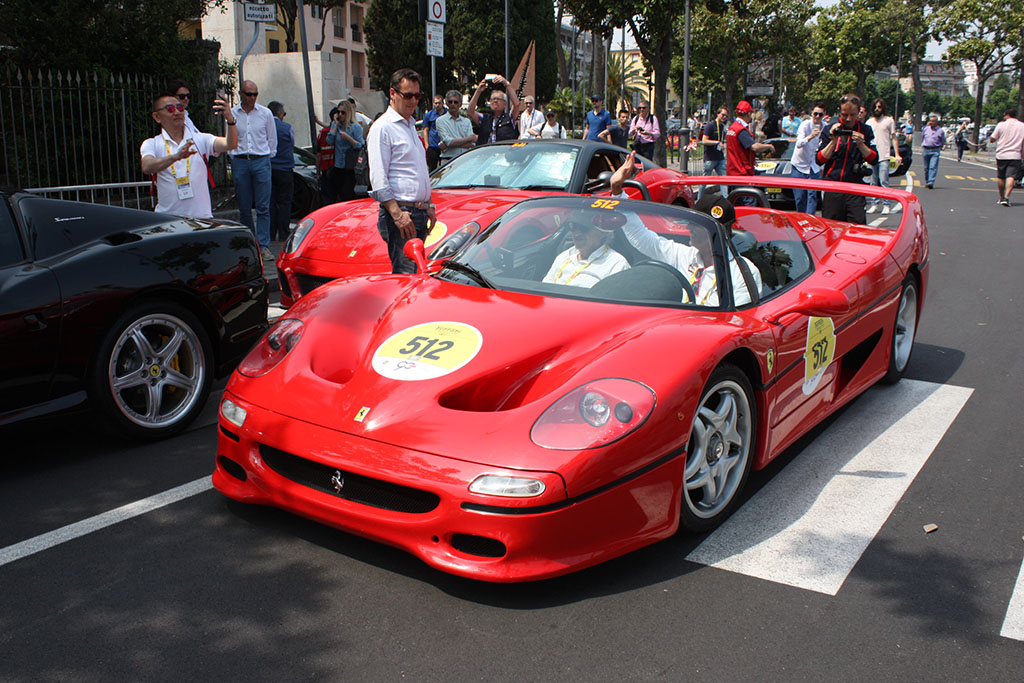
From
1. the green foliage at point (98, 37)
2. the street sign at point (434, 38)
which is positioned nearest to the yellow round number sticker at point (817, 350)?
the street sign at point (434, 38)

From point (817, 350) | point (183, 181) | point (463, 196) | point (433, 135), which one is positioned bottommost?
point (817, 350)

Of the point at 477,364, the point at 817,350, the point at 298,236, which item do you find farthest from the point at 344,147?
the point at 477,364

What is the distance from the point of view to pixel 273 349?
361cm

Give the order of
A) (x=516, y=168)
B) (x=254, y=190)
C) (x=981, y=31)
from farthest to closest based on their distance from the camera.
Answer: (x=981, y=31), (x=254, y=190), (x=516, y=168)

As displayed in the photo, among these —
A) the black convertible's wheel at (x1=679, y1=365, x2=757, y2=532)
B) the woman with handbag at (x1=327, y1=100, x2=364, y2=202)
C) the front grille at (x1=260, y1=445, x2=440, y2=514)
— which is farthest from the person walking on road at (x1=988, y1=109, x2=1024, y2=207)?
the front grille at (x1=260, y1=445, x2=440, y2=514)

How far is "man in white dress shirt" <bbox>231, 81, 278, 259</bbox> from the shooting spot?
9.28 metres

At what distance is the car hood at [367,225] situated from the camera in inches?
259

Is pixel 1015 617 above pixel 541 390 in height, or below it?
below

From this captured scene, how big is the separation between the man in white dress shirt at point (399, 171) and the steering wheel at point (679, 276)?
2401 millimetres

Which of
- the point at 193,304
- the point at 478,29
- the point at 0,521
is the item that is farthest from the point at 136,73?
the point at 478,29

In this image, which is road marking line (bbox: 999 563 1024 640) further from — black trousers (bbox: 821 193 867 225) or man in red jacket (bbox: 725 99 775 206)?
man in red jacket (bbox: 725 99 775 206)

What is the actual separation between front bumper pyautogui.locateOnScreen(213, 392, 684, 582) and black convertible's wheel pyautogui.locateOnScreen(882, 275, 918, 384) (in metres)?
2.85

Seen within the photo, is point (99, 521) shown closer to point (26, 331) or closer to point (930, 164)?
point (26, 331)

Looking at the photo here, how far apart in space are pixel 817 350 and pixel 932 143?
20.2 meters
